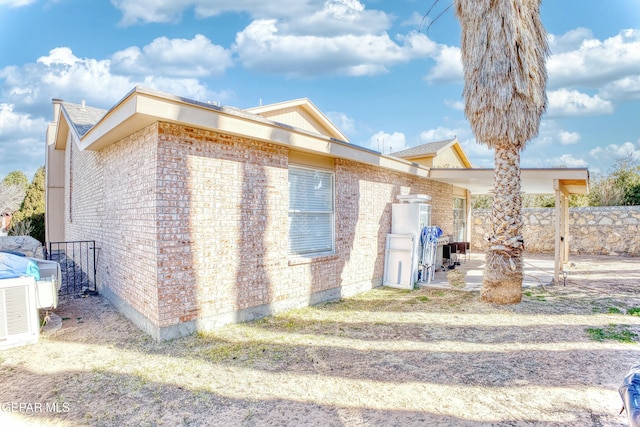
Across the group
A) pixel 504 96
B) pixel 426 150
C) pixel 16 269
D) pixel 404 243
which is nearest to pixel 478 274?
pixel 404 243

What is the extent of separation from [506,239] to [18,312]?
8.25m

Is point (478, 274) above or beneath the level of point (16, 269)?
beneath

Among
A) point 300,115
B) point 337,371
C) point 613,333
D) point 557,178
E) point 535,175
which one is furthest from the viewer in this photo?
point 300,115

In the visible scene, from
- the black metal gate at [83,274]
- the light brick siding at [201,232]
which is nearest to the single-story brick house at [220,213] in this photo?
the light brick siding at [201,232]

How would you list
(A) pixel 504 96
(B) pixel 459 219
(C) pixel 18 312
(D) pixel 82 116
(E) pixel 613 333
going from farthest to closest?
1. (B) pixel 459 219
2. (D) pixel 82 116
3. (A) pixel 504 96
4. (E) pixel 613 333
5. (C) pixel 18 312

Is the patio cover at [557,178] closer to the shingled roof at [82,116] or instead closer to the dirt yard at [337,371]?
the dirt yard at [337,371]

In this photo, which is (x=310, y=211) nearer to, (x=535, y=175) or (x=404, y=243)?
(x=404, y=243)

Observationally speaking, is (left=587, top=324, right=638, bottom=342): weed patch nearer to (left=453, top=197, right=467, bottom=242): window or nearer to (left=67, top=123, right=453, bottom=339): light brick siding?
(left=67, top=123, right=453, bottom=339): light brick siding

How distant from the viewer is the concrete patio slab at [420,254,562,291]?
9078 mm

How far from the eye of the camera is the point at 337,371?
13.1ft

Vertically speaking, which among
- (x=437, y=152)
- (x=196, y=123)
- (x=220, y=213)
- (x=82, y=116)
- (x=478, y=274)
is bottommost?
(x=478, y=274)

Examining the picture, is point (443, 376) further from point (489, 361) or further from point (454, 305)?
point (454, 305)

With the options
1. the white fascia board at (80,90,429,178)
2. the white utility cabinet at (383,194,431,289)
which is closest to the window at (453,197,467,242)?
the white utility cabinet at (383,194,431,289)

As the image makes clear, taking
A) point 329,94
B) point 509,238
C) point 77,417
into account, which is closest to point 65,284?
point 77,417
